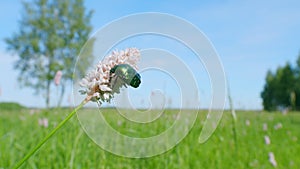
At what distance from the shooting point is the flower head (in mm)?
453

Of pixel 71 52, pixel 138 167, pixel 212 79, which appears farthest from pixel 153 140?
pixel 71 52

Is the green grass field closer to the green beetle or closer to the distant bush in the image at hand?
the green beetle

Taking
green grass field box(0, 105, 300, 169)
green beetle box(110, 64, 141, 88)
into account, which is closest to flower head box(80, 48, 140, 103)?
green beetle box(110, 64, 141, 88)

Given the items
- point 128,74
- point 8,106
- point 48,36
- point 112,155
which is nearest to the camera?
point 128,74

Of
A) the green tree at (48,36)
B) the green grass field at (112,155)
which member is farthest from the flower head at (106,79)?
the green tree at (48,36)

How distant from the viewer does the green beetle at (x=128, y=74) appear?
0.44m

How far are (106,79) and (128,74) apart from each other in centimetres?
3

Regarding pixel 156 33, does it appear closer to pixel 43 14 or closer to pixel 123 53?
pixel 123 53

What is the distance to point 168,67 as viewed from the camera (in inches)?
40.2

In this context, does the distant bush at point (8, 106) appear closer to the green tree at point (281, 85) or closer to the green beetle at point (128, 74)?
the green beetle at point (128, 74)

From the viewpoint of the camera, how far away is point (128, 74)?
0.44 metres

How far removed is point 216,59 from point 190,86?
0.19 metres

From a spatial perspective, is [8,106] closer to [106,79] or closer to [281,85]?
[106,79]

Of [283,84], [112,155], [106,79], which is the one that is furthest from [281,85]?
[106,79]
